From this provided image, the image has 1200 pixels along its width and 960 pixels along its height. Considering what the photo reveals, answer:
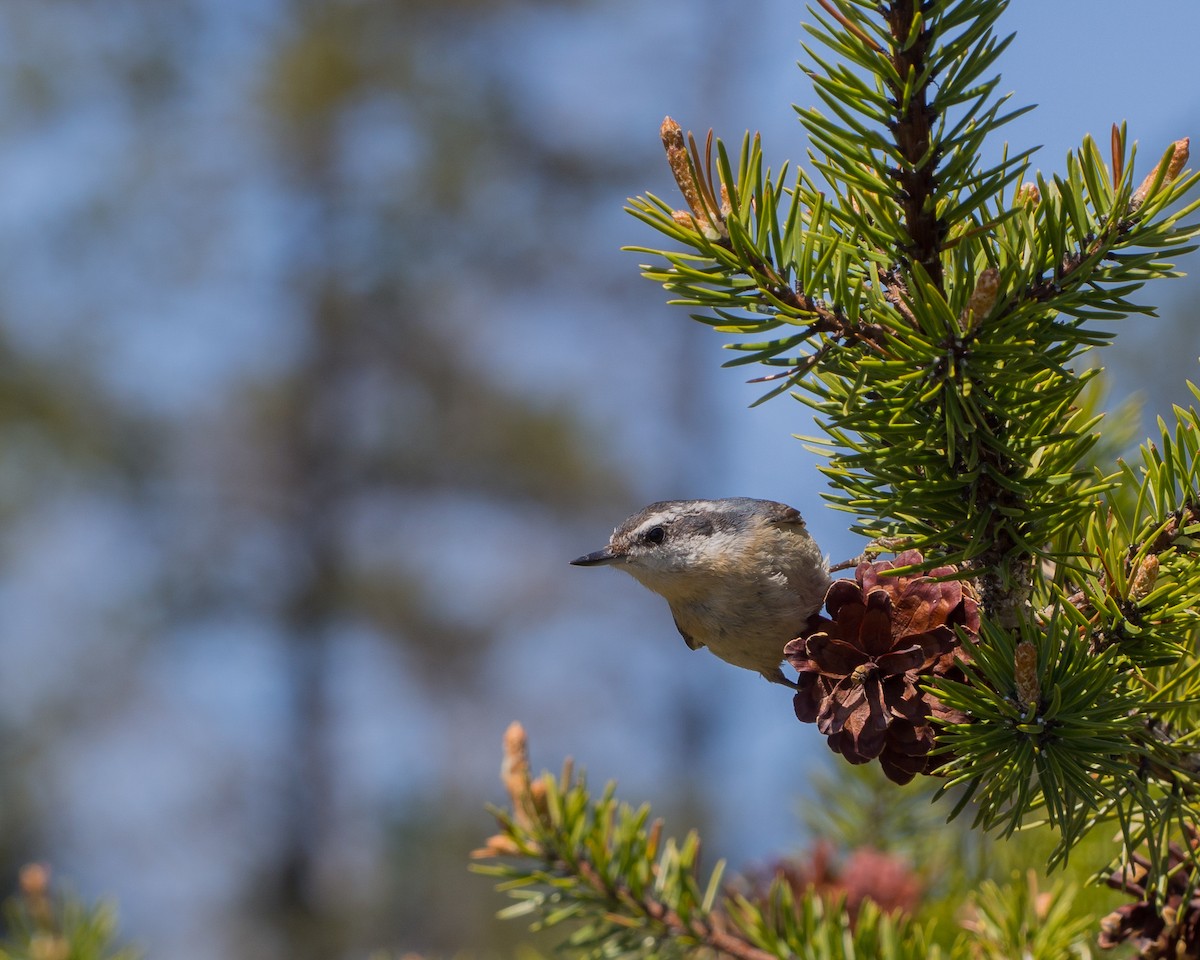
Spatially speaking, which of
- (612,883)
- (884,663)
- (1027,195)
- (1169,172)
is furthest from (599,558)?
(1169,172)

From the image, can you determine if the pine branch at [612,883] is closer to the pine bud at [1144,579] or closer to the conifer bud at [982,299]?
the pine bud at [1144,579]

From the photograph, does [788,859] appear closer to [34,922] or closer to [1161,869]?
[1161,869]

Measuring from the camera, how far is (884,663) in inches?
32.7

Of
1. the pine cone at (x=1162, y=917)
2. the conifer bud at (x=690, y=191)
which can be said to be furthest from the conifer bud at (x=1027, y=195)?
the pine cone at (x=1162, y=917)

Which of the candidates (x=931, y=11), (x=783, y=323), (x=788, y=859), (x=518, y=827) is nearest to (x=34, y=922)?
(x=518, y=827)

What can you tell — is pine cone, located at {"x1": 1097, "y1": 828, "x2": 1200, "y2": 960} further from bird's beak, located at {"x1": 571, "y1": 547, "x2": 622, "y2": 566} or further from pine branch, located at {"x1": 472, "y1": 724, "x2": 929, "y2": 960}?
bird's beak, located at {"x1": 571, "y1": 547, "x2": 622, "y2": 566}

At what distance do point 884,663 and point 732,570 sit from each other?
1.87ft

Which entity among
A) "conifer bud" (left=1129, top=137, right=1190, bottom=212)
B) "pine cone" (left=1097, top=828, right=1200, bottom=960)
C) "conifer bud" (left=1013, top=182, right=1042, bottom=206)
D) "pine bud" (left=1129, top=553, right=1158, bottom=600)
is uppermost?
"conifer bud" (left=1013, top=182, right=1042, bottom=206)

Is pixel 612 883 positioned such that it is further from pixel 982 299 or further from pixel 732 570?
pixel 982 299

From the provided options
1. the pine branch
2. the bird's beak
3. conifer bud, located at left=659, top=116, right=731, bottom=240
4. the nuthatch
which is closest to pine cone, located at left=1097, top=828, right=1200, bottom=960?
the pine branch

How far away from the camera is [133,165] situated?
28.8ft

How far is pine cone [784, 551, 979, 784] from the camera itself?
31.8 inches

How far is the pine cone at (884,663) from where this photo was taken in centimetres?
81

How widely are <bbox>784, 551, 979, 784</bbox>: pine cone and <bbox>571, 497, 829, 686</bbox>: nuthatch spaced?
0.36m
